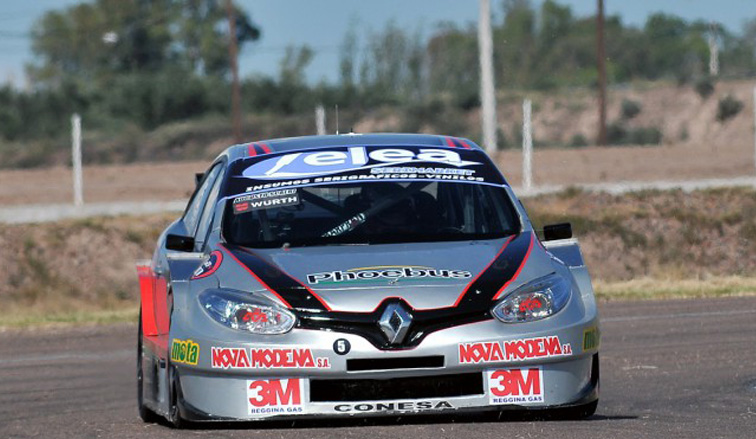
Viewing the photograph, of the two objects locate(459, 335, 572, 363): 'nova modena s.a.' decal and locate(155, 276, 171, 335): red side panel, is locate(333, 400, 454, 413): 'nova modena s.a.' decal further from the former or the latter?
locate(155, 276, 171, 335): red side panel

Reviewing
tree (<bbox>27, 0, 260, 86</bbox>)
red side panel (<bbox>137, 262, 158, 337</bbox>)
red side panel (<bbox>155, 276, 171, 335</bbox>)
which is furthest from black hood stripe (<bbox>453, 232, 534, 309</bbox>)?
tree (<bbox>27, 0, 260, 86</bbox>)

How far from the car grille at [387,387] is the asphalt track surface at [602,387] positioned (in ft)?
0.53

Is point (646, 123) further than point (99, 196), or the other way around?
point (646, 123)

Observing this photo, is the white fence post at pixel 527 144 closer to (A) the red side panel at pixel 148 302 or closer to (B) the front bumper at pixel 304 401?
(A) the red side panel at pixel 148 302

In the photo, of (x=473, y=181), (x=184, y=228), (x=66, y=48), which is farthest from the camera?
(x=66, y=48)

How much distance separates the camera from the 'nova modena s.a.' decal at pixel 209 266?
24.6 feet

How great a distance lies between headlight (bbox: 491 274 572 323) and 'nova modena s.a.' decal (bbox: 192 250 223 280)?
1.26 metres

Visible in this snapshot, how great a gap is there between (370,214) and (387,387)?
1285 millimetres

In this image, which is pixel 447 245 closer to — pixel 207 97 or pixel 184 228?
pixel 184 228

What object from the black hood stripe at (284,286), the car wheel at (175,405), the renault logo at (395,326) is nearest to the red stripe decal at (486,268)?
the renault logo at (395,326)

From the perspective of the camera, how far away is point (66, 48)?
318 ft

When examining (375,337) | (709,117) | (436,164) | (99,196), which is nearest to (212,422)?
(375,337)

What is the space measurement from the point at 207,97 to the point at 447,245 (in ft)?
207

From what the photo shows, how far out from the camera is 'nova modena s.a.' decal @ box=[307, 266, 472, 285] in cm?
719
